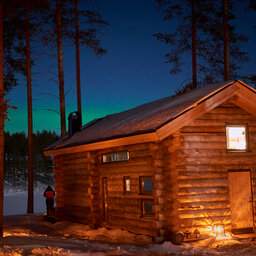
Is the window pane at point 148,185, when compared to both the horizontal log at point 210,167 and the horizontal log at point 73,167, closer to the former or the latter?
the horizontal log at point 210,167

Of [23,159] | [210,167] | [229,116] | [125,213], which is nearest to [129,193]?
[125,213]

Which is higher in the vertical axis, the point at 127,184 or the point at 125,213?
the point at 127,184

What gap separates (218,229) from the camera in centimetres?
1267

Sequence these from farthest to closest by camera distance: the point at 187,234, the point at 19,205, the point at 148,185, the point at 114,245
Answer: the point at 19,205 < the point at 148,185 < the point at 187,234 < the point at 114,245

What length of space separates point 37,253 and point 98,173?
7.36 meters

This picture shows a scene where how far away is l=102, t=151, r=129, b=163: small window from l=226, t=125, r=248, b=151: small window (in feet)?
12.2

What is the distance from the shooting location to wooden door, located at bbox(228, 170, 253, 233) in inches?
528

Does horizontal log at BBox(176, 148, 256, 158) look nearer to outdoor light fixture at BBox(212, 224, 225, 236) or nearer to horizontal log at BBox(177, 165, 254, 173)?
horizontal log at BBox(177, 165, 254, 173)

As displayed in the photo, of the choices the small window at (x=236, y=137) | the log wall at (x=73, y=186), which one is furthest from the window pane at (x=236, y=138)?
the log wall at (x=73, y=186)

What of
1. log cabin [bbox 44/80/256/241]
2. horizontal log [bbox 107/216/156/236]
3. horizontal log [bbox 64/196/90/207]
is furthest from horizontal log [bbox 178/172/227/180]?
horizontal log [bbox 64/196/90/207]

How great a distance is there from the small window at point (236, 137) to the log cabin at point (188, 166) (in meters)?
0.04

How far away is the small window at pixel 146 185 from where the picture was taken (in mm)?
13297

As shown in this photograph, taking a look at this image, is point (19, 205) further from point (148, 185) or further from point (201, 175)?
point (201, 175)

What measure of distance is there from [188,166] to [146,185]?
1.78m
